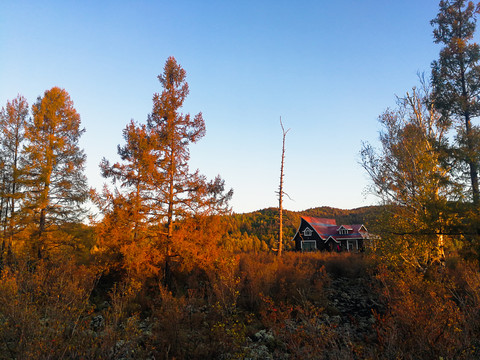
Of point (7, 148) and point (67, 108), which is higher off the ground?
point (67, 108)

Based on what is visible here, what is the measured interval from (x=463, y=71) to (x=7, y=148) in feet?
91.2

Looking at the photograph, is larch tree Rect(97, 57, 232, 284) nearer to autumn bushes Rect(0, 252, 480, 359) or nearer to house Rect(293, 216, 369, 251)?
autumn bushes Rect(0, 252, 480, 359)

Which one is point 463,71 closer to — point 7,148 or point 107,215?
point 107,215

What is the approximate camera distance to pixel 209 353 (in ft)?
23.2

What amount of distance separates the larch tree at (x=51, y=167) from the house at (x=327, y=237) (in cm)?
2429

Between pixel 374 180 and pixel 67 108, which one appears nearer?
pixel 374 180

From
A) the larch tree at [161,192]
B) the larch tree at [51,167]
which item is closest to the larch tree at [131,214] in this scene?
the larch tree at [161,192]

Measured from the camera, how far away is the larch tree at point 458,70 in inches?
502

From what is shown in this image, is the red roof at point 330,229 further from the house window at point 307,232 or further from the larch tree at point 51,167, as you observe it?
the larch tree at point 51,167

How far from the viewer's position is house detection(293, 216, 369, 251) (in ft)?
113

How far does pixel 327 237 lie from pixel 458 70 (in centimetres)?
2593

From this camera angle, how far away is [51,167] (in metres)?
18.1

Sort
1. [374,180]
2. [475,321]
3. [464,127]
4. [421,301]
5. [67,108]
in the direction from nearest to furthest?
[475,321] → [421,301] → [464,127] → [374,180] → [67,108]

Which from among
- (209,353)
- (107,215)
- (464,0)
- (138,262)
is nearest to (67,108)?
(107,215)
